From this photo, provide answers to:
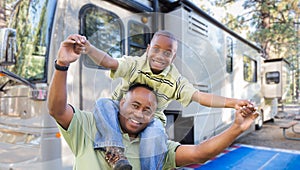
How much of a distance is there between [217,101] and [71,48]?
0.53 metres

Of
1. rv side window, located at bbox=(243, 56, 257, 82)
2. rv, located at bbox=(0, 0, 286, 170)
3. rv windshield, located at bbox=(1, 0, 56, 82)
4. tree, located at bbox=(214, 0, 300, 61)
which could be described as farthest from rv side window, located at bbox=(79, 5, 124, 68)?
rv side window, located at bbox=(243, 56, 257, 82)

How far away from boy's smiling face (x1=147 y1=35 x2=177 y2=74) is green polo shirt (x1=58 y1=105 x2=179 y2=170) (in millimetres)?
325

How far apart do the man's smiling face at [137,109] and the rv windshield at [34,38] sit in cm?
109

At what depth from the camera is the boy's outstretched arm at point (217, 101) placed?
2.25ft

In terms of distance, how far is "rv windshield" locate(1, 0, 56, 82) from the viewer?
1.69 metres

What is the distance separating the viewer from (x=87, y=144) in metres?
0.88

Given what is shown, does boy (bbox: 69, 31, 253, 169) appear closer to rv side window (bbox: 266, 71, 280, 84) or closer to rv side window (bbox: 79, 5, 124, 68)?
rv side window (bbox: 79, 5, 124, 68)

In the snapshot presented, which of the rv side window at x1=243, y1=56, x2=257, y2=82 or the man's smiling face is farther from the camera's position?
the rv side window at x1=243, y1=56, x2=257, y2=82

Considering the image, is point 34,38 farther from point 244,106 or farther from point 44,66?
point 244,106

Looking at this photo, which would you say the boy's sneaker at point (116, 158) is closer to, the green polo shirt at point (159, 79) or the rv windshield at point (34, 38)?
the green polo shirt at point (159, 79)

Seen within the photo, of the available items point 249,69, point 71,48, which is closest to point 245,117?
point 71,48

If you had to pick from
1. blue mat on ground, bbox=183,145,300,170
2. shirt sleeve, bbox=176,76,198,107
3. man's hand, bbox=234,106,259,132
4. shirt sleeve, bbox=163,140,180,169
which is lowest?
blue mat on ground, bbox=183,145,300,170

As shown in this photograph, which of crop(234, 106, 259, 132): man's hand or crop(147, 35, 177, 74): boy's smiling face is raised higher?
crop(147, 35, 177, 74): boy's smiling face

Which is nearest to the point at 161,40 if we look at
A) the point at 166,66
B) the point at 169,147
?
the point at 166,66
